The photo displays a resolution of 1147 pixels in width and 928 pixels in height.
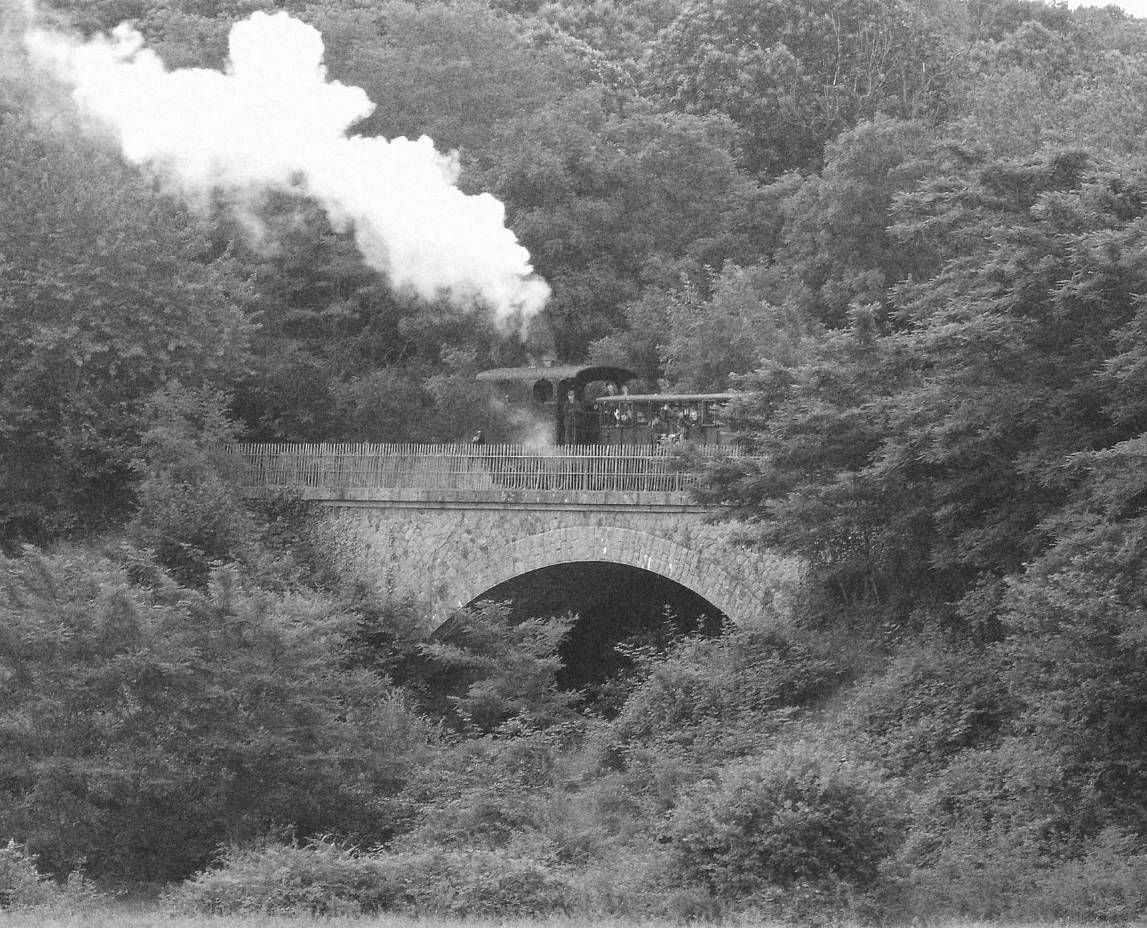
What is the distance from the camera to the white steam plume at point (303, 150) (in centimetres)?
3975

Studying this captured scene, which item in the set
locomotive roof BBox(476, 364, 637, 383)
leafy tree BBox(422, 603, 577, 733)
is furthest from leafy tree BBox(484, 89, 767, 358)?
leafy tree BBox(422, 603, 577, 733)

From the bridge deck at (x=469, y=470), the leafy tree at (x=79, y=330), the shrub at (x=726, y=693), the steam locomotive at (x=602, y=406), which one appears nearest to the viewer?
the shrub at (x=726, y=693)

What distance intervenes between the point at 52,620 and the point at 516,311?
2048cm

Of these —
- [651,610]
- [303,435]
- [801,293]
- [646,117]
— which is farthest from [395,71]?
[651,610]

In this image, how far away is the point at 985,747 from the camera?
23.1 m

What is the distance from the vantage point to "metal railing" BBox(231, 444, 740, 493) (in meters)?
32.6

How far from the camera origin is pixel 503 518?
3406 centimetres

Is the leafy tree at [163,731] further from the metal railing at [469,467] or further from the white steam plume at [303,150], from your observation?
the white steam plume at [303,150]

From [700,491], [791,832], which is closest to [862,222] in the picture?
[700,491]

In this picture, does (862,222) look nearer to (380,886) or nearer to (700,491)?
(700,491)

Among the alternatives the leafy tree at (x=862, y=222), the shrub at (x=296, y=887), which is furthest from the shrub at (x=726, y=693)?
the leafy tree at (x=862, y=222)

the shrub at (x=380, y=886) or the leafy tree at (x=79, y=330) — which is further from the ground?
the leafy tree at (x=79, y=330)

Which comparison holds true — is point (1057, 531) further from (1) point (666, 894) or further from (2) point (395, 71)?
(2) point (395, 71)

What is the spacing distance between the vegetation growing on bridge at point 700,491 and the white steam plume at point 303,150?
3.57 feet
